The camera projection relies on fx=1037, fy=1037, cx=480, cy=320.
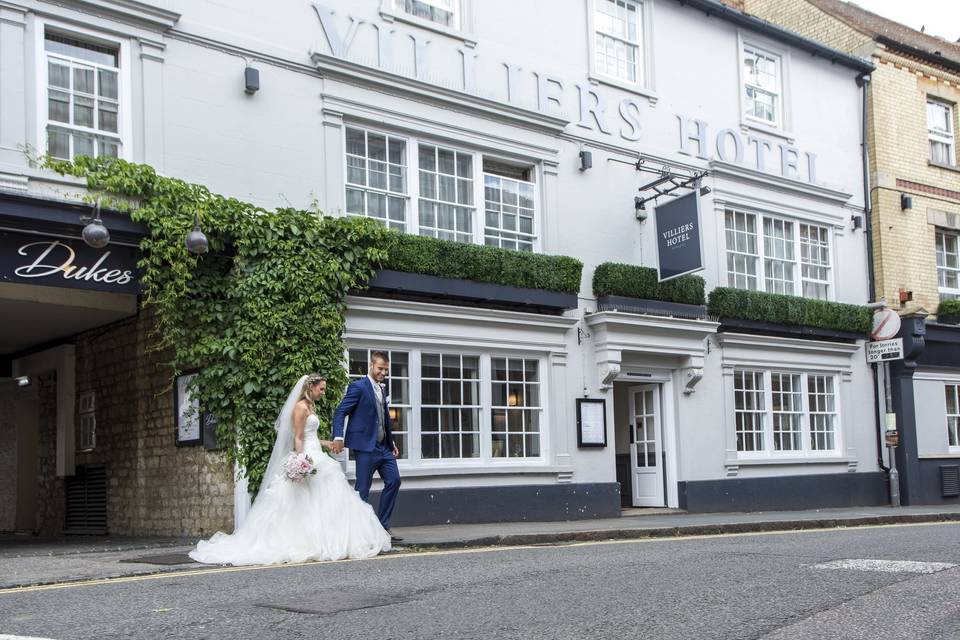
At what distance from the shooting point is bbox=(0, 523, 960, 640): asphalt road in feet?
18.1

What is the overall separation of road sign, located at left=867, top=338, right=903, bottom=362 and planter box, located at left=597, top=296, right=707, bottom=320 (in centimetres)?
468

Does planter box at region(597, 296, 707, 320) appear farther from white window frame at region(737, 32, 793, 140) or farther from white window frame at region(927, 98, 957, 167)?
white window frame at region(927, 98, 957, 167)

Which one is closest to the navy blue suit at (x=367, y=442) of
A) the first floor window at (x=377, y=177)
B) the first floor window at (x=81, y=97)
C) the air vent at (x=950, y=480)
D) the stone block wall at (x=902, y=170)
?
the first floor window at (x=377, y=177)

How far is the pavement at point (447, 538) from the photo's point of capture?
28.6 feet

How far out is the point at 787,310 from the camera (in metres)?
18.2

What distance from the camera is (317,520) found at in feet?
31.7

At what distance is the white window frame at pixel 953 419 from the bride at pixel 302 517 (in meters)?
15.1

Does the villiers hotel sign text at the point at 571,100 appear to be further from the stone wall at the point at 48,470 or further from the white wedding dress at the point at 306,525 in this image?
the stone wall at the point at 48,470

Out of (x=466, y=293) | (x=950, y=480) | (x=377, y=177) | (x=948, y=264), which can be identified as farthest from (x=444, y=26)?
(x=950, y=480)

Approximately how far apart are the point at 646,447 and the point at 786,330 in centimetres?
344

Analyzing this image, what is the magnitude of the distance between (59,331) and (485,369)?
640 centimetres

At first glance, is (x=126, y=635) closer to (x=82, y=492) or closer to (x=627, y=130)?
(x=82, y=492)

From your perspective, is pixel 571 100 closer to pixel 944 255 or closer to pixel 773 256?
pixel 773 256

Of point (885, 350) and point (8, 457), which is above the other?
point (885, 350)
